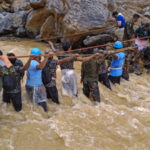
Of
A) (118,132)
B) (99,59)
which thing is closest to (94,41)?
(99,59)

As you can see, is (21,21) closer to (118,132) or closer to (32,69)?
(32,69)

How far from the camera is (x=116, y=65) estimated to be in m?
5.40

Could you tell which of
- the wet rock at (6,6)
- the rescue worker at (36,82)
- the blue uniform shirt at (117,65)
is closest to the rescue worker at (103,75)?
the blue uniform shirt at (117,65)

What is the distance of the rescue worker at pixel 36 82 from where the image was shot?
382 cm

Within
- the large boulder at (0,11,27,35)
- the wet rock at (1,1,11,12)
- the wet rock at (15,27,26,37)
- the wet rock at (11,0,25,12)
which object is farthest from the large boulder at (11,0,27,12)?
the wet rock at (15,27,26,37)

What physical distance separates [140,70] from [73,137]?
14.8ft

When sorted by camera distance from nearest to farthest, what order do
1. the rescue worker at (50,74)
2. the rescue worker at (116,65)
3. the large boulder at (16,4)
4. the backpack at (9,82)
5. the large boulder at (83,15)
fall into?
the backpack at (9,82) < the rescue worker at (50,74) < the rescue worker at (116,65) < the large boulder at (83,15) < the large boulder at (16,4)

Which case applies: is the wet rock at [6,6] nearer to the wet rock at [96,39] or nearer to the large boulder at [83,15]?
the large boulder at [83,15]

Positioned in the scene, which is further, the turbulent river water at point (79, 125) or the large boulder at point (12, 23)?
the large boulder at point (12, 23)

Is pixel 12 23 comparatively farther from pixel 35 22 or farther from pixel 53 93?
pixel 53 93

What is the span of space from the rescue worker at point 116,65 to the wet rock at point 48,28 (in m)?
5.17

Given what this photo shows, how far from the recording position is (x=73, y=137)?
3.54m

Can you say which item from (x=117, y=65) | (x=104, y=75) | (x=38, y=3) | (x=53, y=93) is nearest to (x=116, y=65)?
(x=117, y=65)

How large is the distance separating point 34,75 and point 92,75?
4.31 feet
